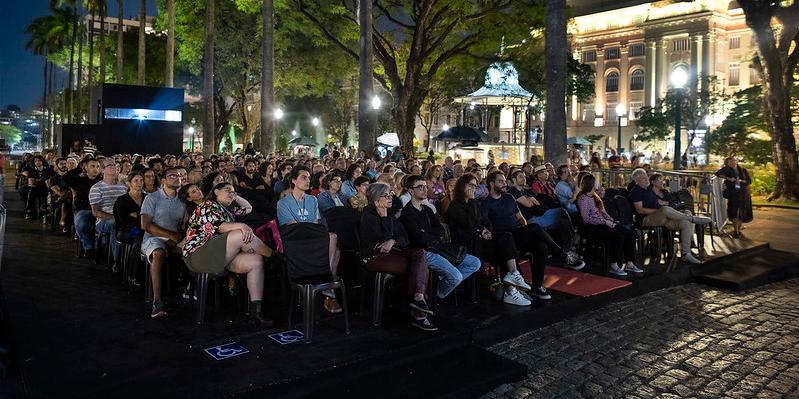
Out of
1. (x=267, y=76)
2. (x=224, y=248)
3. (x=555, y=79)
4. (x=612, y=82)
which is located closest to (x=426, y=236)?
(x=224, y=248)

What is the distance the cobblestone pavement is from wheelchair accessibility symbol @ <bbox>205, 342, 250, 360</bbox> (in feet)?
6.85

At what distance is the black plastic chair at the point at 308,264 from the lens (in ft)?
18.0

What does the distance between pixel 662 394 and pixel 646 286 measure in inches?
150

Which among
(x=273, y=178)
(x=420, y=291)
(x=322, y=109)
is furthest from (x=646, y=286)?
(x=322, y=109)

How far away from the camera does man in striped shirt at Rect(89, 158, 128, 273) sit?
8.08 metres

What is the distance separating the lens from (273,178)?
40.1 feet

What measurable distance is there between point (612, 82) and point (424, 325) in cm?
6692

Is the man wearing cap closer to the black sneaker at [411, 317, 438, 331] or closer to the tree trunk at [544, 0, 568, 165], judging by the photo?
the tree trunk at [544, 0, 568, 165]

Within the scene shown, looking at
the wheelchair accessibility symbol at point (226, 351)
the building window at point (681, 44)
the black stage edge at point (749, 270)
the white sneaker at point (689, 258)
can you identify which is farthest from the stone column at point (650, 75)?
the wheelchair accessibility symbol at point (226, 351)

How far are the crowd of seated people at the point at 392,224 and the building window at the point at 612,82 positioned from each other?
6075cm

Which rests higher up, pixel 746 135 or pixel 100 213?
pixel 746 135

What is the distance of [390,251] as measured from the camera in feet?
20.6

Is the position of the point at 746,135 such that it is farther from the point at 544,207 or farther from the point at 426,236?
the point at 426,236

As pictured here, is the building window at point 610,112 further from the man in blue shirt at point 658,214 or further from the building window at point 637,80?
the man in blue shirt at point 658,214
